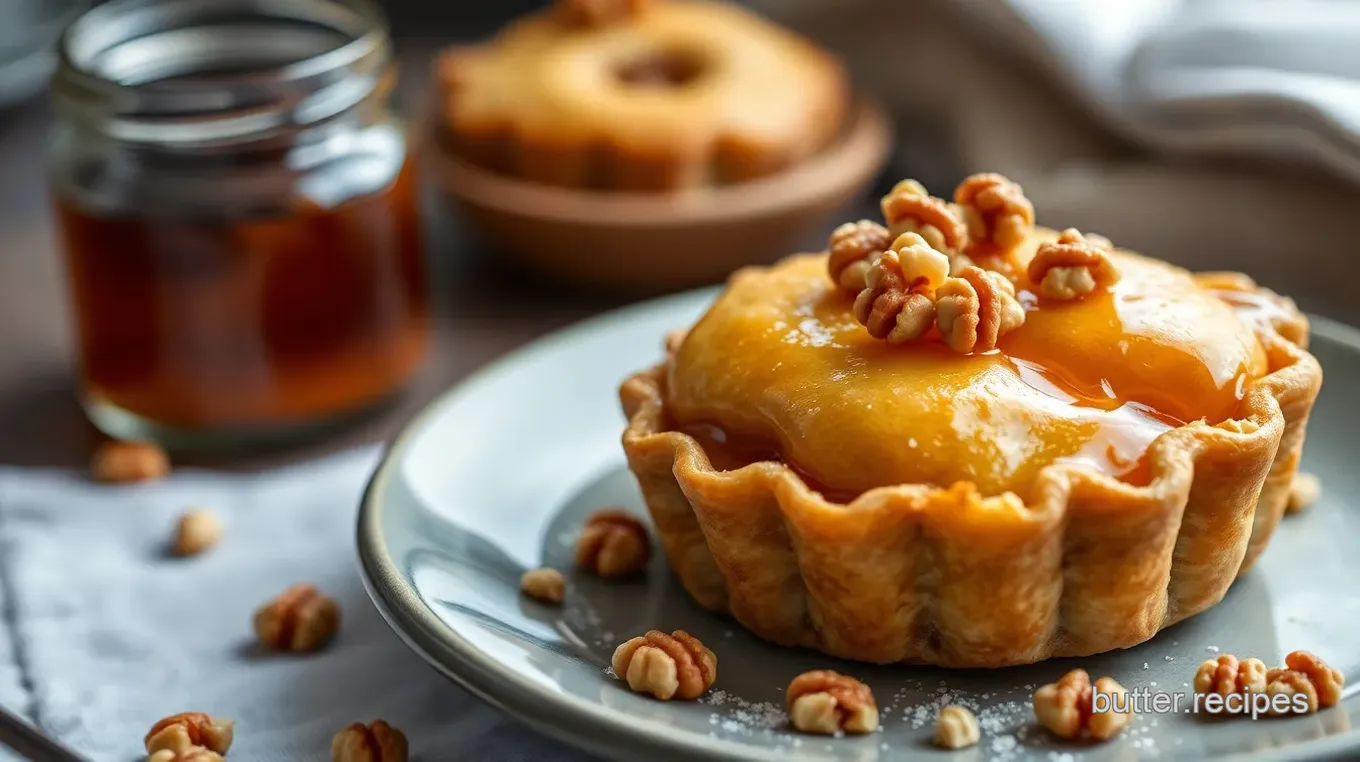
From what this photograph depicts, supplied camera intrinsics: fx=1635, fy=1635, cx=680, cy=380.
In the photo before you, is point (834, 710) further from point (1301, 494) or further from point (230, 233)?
point (230, 233)

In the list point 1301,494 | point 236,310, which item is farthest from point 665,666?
point 236,310

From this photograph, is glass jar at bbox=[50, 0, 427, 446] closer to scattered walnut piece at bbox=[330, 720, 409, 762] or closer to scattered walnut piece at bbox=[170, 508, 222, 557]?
scattered walnut piece at bbox=[170, 508, 222, 557]

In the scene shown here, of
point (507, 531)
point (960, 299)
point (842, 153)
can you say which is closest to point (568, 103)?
point (842, 153)

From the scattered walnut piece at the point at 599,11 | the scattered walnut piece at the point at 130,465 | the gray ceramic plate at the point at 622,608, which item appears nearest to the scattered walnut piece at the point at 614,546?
the gray ceramic plate at the point at 622,608

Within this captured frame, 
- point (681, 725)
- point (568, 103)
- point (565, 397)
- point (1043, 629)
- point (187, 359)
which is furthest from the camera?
point (568, 103)

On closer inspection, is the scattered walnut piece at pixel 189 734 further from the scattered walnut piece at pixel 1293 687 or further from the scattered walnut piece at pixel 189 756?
the scattered walnut piece at pixel 1293 687

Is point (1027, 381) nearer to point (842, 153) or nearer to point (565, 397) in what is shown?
point (565, 397)
